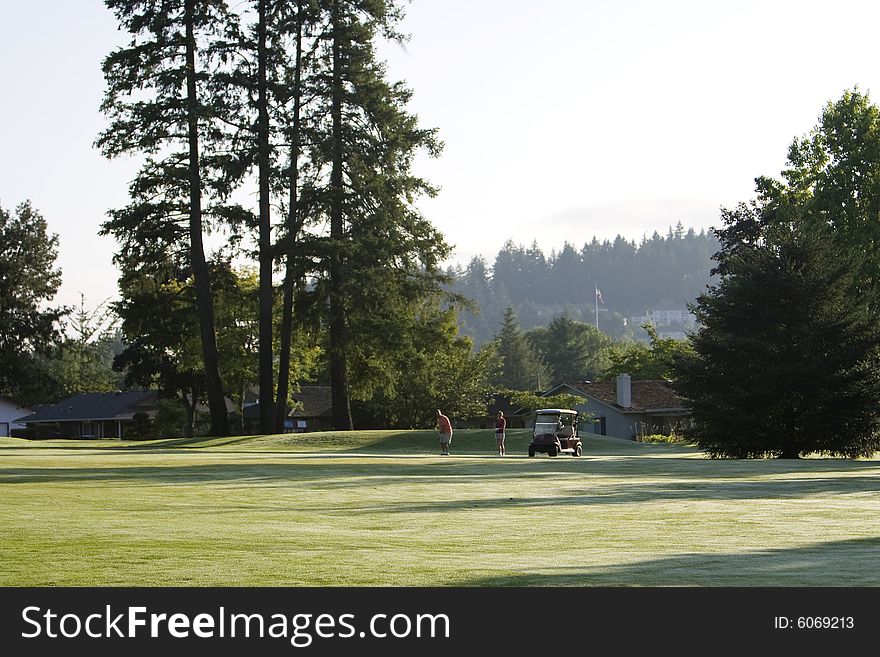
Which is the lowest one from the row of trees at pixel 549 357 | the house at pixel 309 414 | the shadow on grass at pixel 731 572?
the shadow on grass at pixel 731 572

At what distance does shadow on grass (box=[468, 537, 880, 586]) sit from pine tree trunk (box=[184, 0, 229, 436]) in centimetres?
4612

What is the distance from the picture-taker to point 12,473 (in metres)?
29.3

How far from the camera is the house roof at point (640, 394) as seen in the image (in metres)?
92.5

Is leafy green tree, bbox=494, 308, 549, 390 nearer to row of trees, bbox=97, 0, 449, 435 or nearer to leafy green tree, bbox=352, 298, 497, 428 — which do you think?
leafy green tree, bbox=352, 298, 497, 428

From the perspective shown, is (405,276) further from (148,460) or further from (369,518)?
(369,518)

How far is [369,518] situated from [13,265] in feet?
255

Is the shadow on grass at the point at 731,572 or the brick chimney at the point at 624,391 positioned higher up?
the brick chimney at the point at 624,391

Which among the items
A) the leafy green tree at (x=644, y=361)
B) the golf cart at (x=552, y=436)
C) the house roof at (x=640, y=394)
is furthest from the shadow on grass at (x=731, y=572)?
the leafy green tree at (x=644, y=361)

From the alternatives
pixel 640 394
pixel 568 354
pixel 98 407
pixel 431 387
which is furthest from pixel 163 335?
pixel 568 354

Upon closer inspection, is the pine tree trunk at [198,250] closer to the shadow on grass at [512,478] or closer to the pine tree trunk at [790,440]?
the shadow on grass at [512,478]

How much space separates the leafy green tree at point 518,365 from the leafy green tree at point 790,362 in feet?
406

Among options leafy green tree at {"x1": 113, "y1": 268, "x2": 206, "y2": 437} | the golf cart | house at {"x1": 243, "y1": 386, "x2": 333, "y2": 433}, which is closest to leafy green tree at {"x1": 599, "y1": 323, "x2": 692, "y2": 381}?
house at {"x1": 243, "y1": 386, "x2": 333, "y2": 433}
